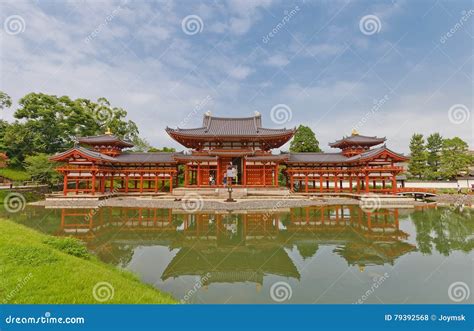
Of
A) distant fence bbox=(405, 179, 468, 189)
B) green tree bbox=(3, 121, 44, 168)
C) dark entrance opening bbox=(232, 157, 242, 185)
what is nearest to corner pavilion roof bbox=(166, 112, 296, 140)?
dark entrance opening bbox=(232, 157, 242, 185)

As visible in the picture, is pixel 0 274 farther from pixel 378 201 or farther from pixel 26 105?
pixel 26 105

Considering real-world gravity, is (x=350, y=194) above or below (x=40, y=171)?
below

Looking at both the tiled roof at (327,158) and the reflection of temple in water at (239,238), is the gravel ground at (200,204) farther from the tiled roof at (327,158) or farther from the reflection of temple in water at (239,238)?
the tiled roof at (327,158)

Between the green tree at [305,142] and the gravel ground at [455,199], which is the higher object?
the green tree at [305,142]

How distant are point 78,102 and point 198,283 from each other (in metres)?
42.4

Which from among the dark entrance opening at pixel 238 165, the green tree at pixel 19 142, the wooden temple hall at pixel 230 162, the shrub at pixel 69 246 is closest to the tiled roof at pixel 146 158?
the wooden temple hall at pixel 230 162

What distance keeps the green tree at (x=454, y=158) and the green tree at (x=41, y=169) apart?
55.4 metres

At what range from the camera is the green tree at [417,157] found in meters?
38.9

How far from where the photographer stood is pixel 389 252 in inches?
323

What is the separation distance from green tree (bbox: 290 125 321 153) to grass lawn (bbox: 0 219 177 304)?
40273 millimetres

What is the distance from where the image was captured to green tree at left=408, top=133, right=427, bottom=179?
128 ft

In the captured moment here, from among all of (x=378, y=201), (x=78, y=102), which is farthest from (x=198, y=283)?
(x=78, y=102)

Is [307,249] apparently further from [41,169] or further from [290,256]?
[41,169]

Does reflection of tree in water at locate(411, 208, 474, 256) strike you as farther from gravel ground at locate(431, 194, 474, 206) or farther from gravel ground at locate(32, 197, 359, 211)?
→ gravel ground at locate(431, 194, 474, 206)
